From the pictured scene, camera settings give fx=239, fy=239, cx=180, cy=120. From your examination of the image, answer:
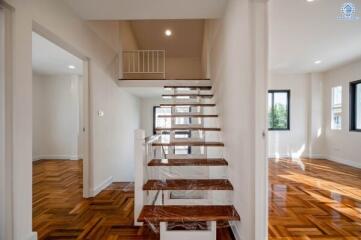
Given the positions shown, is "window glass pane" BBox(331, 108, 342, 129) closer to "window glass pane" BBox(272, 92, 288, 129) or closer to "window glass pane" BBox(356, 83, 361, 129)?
"window glass pane" BBox(356, 83, 361, 129)

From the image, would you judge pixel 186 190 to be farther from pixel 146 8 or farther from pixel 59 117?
pixel 59 117

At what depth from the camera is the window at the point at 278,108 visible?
260 inches

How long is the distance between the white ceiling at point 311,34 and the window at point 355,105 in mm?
667

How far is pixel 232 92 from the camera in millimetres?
2391

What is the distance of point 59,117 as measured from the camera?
6.51 m

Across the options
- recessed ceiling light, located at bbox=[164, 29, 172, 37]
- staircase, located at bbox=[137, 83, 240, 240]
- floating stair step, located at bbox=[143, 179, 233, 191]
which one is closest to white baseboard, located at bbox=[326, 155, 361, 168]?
staircase, located at bbox=[137, 83, 240, 240]

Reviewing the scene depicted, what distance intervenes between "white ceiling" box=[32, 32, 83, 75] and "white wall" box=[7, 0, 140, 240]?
72cm

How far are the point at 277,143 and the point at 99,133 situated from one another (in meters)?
4.92

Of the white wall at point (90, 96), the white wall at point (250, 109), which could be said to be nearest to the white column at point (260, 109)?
the white wall at point (250, 109)

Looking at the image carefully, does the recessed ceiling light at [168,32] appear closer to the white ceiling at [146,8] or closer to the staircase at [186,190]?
the staircase at [186,190]

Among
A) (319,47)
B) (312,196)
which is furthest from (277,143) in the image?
(312,196)

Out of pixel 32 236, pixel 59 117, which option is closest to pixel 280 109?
pixel 59 117

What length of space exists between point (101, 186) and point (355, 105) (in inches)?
218

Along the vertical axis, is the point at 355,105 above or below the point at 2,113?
above
